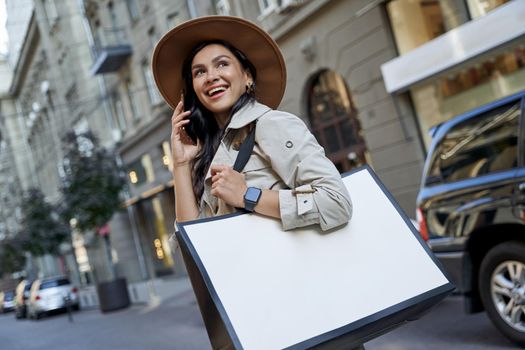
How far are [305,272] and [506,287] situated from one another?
366cm

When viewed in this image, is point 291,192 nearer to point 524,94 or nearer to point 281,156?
point 281,156

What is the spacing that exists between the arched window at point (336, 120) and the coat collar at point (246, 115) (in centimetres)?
1287

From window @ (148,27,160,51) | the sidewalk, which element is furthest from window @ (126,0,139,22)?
the sidewalk

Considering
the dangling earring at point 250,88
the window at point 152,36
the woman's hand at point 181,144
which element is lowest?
the woman's hand at point 181,144

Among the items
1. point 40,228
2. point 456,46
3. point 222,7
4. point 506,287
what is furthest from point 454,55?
point 40,228

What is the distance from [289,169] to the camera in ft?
5.65

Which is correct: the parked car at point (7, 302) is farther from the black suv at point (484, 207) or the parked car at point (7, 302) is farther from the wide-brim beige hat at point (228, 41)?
the wide-brim beige hat at point (228, 41)

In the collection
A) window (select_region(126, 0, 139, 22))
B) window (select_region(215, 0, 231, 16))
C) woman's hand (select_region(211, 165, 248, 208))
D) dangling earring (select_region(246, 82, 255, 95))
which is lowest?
woman's hand (select_region(211, 165, 248, 208))

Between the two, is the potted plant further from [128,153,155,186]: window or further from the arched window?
the arched window

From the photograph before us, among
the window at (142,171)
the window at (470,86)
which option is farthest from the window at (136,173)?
the window at (470,86)

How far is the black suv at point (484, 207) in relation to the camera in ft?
15.6

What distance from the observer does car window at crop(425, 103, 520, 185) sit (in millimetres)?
4973

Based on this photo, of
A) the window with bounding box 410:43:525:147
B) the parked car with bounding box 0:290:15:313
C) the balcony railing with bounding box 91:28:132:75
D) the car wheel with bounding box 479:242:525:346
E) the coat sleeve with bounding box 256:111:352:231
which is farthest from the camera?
the parked car with bounding box 0:290:15:313

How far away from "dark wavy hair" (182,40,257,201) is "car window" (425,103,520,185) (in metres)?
3.32
